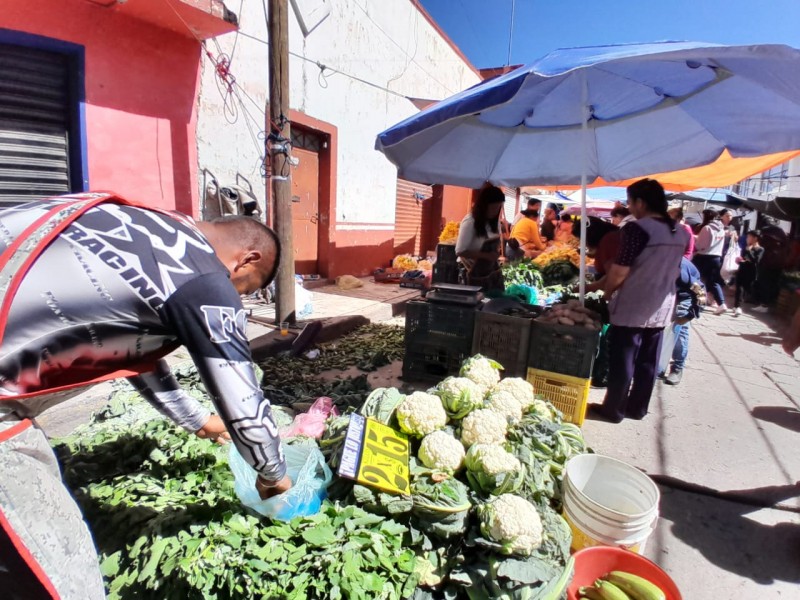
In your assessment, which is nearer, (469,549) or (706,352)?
(469,549)

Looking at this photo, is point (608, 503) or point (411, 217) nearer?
point (608, 503)

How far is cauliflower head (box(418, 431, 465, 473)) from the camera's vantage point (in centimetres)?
211

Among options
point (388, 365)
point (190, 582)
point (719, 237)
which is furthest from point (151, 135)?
point (719, 237)

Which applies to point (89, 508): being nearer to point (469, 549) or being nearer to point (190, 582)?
point (190, 582)

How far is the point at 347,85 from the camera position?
28.5ft

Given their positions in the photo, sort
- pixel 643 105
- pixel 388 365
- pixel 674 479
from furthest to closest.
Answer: pixel 388 365 → pixel 643 105 → pixel 674 479

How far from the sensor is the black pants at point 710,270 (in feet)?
29.6

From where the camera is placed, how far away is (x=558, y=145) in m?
5.19

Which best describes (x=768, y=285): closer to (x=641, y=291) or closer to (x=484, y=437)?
(x=641, y=291)

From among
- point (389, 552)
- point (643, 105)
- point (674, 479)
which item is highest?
point (643, 105)

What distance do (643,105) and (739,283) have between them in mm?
8900

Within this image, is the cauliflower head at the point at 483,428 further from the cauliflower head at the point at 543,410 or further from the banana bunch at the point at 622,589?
the banana bunch at the point at 622,589

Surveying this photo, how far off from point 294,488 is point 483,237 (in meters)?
3.94

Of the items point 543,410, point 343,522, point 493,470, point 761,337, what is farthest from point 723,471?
point 761,337
